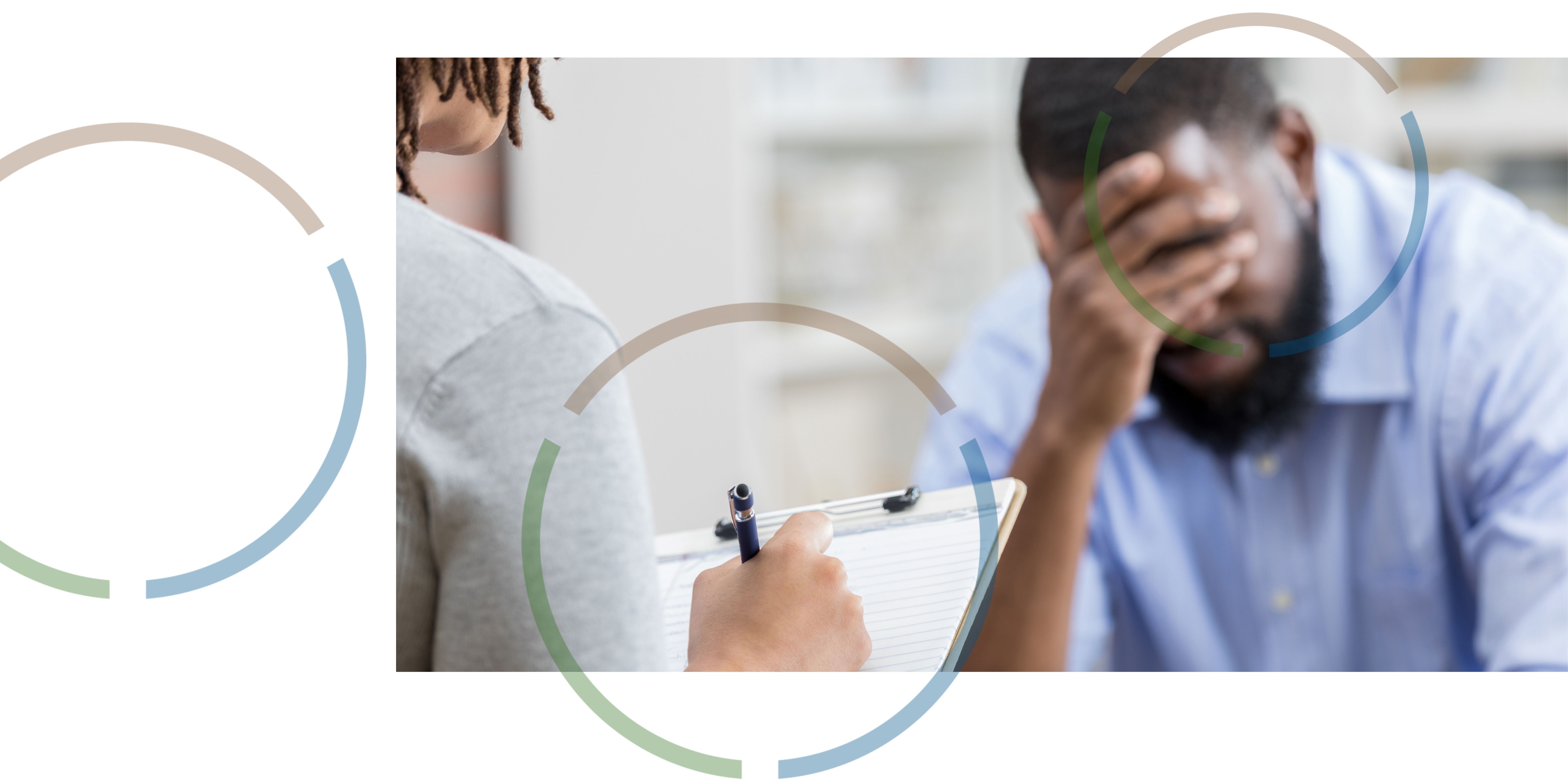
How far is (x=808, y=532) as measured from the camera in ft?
1.11

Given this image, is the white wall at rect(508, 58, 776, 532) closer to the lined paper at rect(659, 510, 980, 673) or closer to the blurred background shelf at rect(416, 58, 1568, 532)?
the blurred background shelf at rect(416, 58, 1568, 532)

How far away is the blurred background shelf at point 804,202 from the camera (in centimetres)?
57

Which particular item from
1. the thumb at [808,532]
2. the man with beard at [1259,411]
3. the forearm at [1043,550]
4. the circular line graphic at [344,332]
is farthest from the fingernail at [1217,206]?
the circular line graphic at [344,332]

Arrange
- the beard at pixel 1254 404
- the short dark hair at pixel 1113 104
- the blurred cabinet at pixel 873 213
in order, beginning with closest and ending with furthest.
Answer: the short dark hair at pixel 1113 104 < the beard at pixel 1254 404 < the blurred cabinet at pixel 873 213

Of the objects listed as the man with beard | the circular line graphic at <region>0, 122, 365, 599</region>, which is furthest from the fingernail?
the circular line graphic at <region>0, 122, 365, 599</region>

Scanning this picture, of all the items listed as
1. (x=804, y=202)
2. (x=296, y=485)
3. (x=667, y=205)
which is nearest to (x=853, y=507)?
(x=296, y=485)

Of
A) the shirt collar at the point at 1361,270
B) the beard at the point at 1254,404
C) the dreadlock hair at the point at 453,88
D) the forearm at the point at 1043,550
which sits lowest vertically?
the forearm at the point at 1043,550

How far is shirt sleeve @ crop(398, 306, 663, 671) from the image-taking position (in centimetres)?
33

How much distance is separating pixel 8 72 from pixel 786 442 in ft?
3.09

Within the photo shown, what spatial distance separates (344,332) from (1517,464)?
622mm

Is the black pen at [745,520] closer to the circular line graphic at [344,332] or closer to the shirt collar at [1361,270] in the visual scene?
the circular line graphic at [344,332]
